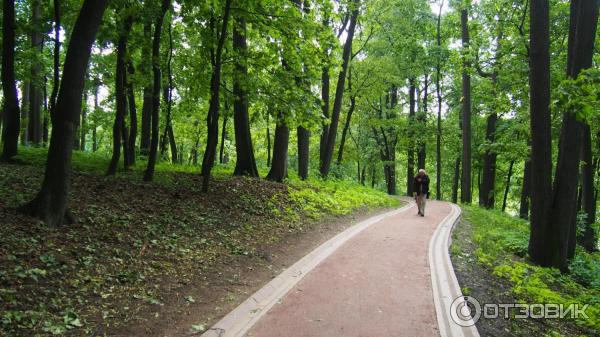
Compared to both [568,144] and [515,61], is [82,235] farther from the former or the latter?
[515,61]

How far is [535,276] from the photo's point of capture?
811 cm

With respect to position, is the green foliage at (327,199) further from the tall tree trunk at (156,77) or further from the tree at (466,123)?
the tree at (466,123)

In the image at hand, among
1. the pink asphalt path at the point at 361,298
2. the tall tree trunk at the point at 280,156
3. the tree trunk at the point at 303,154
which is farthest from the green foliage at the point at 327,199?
the pink asphalt path at the point at 361,298

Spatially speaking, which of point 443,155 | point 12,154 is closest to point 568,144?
point 12,154

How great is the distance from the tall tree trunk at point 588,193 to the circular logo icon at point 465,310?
12.2m

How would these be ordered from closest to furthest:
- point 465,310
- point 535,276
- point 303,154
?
point 465,310, point 535,276, point 303,154

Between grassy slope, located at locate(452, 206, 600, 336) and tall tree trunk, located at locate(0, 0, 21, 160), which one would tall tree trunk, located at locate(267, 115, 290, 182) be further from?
tall tree trunk, located at locate(0, 0, 21, 160)

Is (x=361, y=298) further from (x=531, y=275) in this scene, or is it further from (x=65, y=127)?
(x=65, y=127)

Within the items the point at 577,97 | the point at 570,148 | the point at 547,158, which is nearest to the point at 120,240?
the point at 577,97

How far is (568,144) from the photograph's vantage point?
932 centimetres

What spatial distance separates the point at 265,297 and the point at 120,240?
9.86 feet

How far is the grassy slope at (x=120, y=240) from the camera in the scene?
466 cm

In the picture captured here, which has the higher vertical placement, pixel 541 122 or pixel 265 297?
pixel 541 122

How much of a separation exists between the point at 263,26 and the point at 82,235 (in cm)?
753
